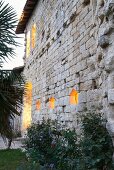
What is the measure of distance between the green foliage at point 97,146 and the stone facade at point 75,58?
0.77 ft

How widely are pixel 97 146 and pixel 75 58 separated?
2.62 m

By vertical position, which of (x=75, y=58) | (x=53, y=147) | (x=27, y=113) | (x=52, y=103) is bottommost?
(x=53, y=147)

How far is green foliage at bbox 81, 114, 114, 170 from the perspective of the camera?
371cm

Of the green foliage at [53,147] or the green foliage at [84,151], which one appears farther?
the green foliage at [53,147]

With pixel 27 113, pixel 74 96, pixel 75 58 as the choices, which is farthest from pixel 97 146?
pixel 27 113

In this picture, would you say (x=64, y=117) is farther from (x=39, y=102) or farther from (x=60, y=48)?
(x=39, y=102)

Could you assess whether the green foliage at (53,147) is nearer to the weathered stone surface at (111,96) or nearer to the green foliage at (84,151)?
the green foliage at (84,151)

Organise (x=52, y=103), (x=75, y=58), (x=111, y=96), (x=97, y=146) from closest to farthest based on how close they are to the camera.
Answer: (x=111, y=96) → (x=97, y=146) → (x=75, y=58) → (x=52, y=103)

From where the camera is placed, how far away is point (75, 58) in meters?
5.95

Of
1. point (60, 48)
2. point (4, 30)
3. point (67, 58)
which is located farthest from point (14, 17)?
point (67, 58)

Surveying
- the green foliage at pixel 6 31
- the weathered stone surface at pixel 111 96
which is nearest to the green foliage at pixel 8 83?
the green foliage at pixel 6 31

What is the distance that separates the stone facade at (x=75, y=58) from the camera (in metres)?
3.75

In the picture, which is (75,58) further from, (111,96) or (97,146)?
(97,146)

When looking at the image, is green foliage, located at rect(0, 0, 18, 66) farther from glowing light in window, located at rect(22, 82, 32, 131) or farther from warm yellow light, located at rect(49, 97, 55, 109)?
glowing light in window, located at rect(22, 82, 32, 131)
